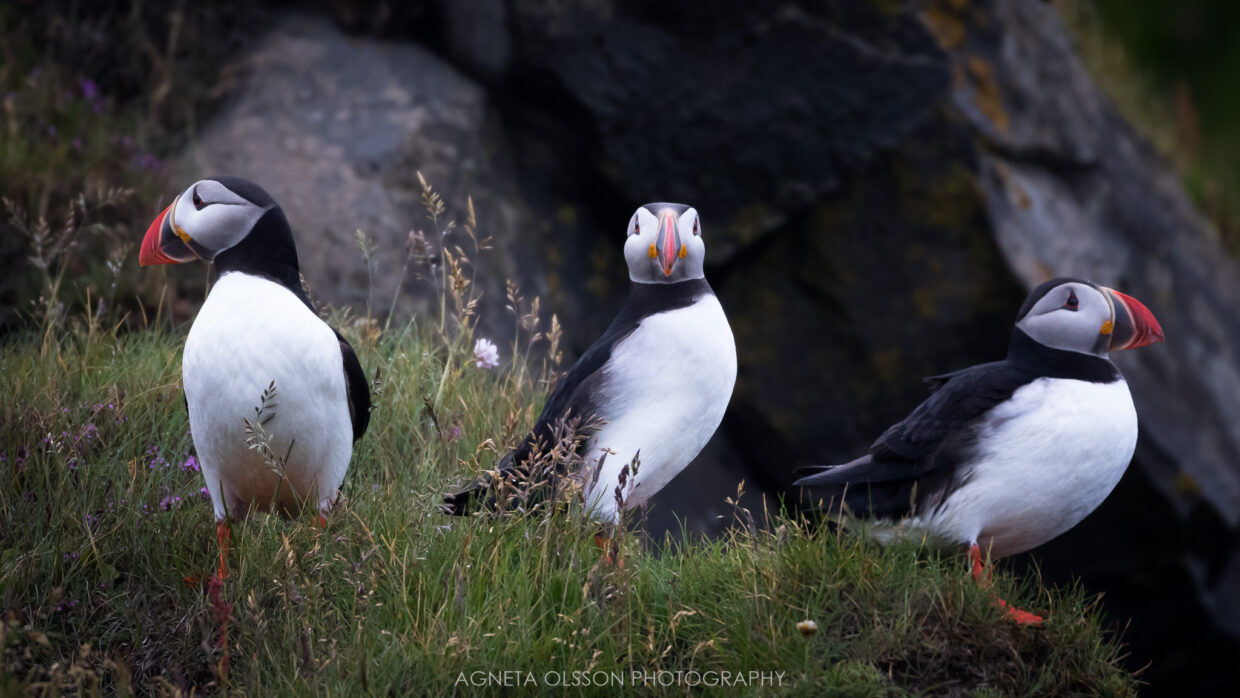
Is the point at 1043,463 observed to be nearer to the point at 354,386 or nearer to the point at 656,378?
the point at 656,378

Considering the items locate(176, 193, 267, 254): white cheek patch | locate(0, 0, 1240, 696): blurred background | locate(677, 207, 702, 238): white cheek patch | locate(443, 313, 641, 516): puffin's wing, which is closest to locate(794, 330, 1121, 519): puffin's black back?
locate(443, 313, 641, 516): puffin's wing

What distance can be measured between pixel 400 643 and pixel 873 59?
4961mm

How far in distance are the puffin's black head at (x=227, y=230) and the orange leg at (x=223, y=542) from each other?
711 millimetres

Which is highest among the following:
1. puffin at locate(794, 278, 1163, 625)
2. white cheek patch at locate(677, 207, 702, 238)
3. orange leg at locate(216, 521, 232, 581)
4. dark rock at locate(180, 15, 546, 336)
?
white cheek patch at locate(677, 207, 702, 238)

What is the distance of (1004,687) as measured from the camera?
112 inches

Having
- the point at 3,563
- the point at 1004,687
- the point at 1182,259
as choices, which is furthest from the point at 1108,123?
the point at 3,563

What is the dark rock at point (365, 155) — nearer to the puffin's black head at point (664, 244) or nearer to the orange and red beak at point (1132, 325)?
the puffin's black head at point (664, 244)

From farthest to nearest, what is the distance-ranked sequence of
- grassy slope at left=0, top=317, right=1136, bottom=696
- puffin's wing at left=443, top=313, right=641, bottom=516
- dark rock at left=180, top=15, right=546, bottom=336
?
dark rock at left=180, top=15, right=546, bottom=336 < puffin's wing at left=443, top=313, right=641, bottom=516 < grassy slope at left=0, top=317, right=1136, bottom=696

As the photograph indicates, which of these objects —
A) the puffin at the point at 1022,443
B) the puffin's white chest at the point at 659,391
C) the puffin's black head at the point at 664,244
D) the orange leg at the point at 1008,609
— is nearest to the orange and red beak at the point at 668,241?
the puffin's black head at the point at 664,244

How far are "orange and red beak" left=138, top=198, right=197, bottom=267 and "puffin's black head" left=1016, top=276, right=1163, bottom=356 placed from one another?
255 cm

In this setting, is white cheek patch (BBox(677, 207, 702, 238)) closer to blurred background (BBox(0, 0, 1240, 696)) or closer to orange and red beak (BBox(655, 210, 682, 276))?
orange and red beak (BBox(655, 210, 682, 276))

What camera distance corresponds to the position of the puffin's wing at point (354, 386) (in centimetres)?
338

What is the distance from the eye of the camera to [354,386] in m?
3.42

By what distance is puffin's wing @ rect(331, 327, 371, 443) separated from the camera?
3.38 meters
